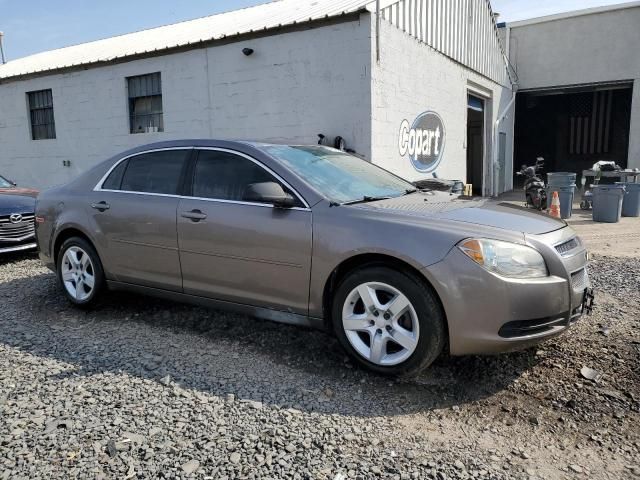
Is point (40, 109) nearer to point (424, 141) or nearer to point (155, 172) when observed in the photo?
point (424, 141)

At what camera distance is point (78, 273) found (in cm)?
511

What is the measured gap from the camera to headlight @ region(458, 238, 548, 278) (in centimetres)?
315

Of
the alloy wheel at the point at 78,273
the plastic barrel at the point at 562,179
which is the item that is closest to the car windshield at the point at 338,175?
the alloy wheel at the point at 78,273

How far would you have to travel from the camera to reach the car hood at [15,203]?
7375mm

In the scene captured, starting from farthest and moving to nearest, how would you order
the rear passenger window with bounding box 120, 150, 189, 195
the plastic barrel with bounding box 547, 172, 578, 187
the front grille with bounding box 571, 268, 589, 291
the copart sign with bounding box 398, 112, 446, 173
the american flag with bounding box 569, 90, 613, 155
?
the american flag with bounding box 569, 90, 613, 155 → the plastic barrel with bounding box 547, 172, 578, 187 → the copart sign with bounding box 398, 112, 446, 173 → the rear passenger window with bounding box 120, 150, 189, 195 → the front grille with bounding box 571, 268, 589, 291

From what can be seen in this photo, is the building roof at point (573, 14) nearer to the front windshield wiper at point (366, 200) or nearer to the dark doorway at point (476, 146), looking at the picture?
the dark doorway at point (476, 146)

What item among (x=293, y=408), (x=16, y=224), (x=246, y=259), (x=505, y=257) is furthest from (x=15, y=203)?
(x=505, y=257)

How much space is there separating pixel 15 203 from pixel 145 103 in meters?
5.87

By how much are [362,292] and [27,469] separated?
6.85 ft

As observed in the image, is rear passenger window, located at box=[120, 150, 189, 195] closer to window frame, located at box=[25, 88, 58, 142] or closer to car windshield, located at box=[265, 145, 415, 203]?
car windshield, located at box=[265, 145, 415, 203]

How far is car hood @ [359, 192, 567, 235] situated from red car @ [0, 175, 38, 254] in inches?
229

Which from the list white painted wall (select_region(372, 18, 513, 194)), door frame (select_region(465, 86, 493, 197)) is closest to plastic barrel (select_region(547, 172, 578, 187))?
white painted wall (select_region(372, 18, 513, 194))

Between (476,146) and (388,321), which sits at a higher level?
(476,146)

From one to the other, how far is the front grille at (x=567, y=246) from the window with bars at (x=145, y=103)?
418 inches
